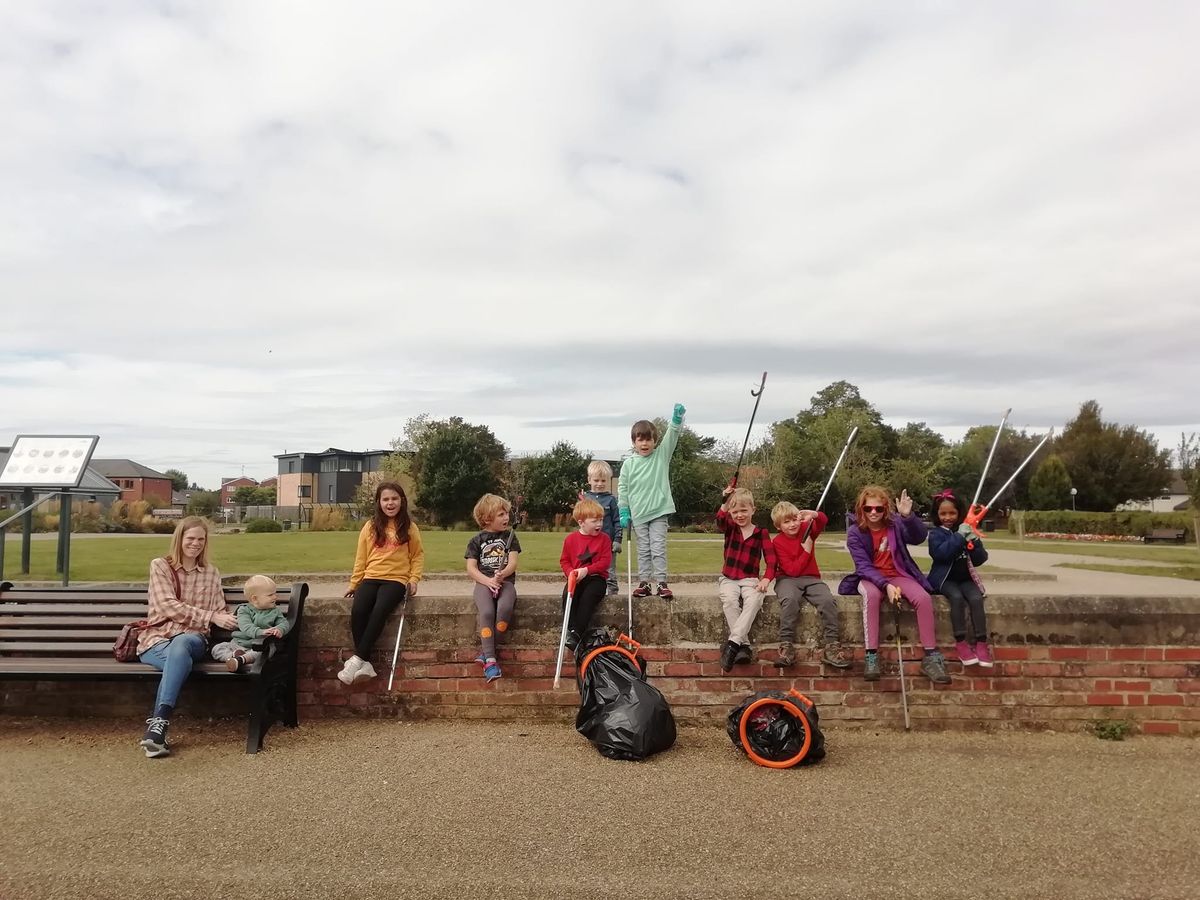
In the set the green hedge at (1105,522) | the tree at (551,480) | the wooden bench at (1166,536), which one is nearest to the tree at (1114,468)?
the green hedge at (1105,522)

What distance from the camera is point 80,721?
5562 mm

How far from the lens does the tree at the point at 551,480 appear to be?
48.7m

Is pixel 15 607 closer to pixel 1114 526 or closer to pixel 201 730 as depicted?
pixel 201 730

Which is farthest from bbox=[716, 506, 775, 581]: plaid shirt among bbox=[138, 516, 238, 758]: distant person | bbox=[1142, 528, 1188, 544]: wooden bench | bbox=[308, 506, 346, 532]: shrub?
bbox=[1142, 528, 1188, 544]: wooden bench

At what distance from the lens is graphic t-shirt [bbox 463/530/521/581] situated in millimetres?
5617

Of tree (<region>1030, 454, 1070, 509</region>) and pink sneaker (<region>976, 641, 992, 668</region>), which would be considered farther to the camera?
tree (<region>1030, 454, 1070, 509</region>)

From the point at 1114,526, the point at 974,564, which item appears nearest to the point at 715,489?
the point at 1114,526

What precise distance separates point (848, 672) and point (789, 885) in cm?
220

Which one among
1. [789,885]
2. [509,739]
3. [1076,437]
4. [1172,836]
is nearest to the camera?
[789,885]

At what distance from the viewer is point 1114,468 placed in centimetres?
5781

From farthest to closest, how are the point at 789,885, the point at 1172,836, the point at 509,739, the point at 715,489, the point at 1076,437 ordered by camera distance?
1. the point at 1076,437
2. the point at 715,489
3. the point at 509,739
4. the point at 1172,836
5. the point at 789,885

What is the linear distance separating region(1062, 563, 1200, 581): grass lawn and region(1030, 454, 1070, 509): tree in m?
34.3

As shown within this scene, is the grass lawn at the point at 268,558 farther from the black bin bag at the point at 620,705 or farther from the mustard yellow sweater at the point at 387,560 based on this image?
the black bin bag at the point at 620,705

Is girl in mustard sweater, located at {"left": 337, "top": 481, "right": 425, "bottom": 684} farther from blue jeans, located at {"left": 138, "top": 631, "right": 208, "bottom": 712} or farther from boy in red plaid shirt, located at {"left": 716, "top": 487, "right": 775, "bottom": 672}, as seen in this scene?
boy in red plaid shirt, located at {"left": 716, "top": 487, "right": 775, "bottom": 672}
